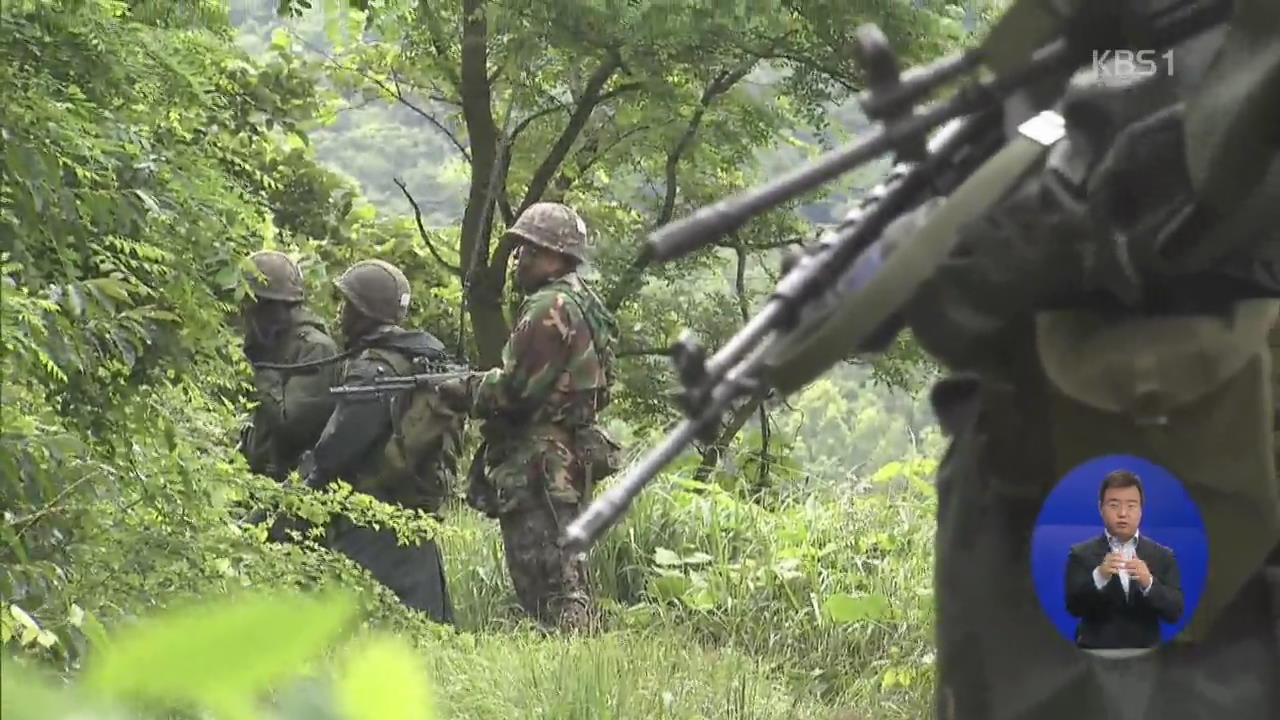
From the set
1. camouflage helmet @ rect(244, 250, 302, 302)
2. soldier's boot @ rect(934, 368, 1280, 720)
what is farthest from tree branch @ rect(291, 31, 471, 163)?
soldier's boot @ rect(934, 368, 1280, 720)

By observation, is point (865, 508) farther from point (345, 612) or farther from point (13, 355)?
point (345, 612)

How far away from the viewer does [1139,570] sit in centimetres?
237

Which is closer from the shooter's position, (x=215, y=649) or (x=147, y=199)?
(x=215, y=649)

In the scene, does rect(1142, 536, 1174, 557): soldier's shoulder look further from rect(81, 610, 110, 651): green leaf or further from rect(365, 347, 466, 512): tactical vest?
rect(365, 347, 466, 512): tactical vest

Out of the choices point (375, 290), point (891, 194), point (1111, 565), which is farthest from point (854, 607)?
point (891, 194)

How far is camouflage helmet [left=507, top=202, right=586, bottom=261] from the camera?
6488 millimetres

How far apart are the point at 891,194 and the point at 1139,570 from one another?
2.22ft

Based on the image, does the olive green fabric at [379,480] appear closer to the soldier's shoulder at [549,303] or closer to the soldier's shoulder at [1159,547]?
the soldier's shoulder at [549,303]

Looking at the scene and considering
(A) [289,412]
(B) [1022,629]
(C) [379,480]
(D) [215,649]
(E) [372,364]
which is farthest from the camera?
(A) [289,412]

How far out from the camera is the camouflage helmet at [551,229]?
6488 millimetres

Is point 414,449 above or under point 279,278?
under

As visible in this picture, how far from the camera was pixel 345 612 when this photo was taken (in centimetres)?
49

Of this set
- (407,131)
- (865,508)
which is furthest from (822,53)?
(407,131)

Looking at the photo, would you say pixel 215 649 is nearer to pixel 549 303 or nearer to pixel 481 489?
pixel 549 303
